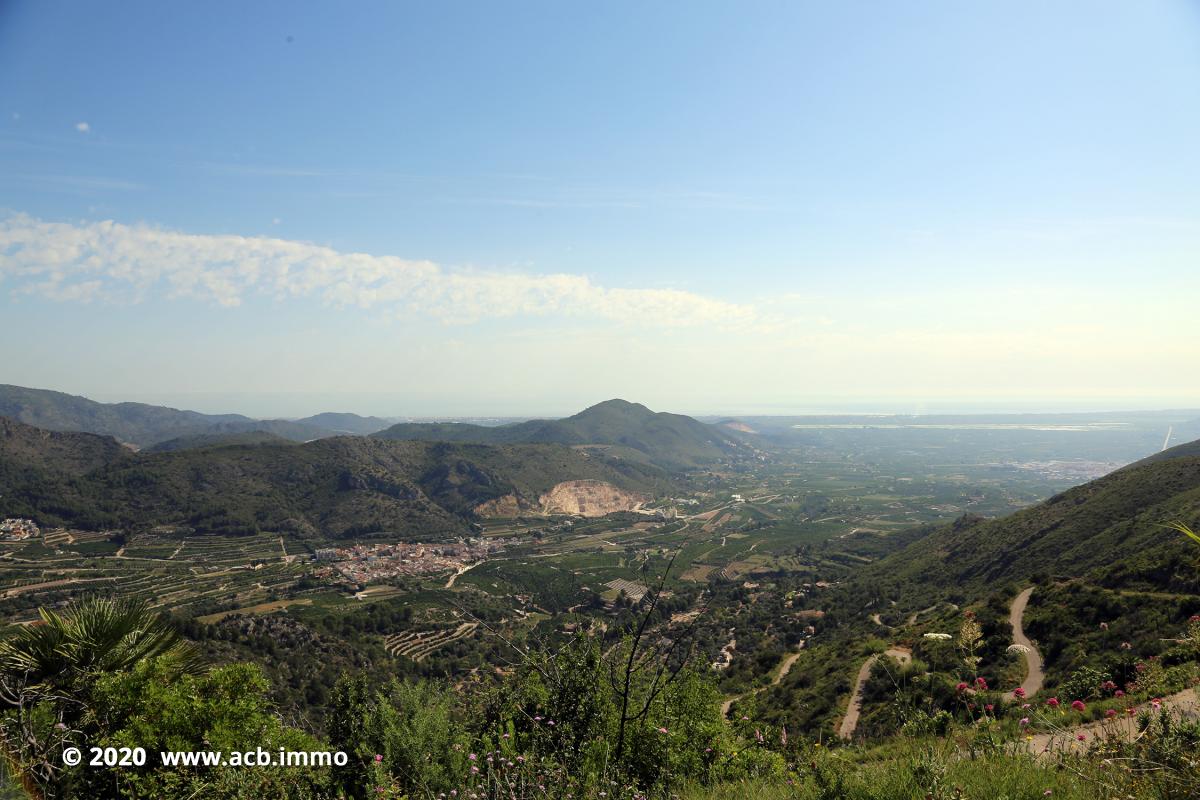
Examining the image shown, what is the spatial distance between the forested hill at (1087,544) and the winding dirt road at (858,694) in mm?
8903

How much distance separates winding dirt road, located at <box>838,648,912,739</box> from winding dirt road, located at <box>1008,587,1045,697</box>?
3.58 metres

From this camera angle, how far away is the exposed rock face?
5094 inches

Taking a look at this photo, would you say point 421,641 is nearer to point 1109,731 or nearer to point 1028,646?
point 1028,646

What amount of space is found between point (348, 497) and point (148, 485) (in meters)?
39.0

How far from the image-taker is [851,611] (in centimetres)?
4188

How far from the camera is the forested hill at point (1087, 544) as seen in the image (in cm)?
2198

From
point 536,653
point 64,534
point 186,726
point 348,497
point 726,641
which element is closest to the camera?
point 186,726

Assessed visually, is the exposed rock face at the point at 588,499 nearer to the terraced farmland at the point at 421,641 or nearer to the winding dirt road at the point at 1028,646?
the terraced farmland at the point at 421,641

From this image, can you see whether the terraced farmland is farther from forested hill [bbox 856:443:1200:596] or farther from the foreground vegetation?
the foreground vegetation

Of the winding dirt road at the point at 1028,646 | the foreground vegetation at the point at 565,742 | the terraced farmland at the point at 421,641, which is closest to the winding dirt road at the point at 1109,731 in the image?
the foreground vegetation at the point at 565,742

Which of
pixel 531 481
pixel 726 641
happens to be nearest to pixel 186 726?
pixel 726 641

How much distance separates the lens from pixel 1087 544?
1307 inches

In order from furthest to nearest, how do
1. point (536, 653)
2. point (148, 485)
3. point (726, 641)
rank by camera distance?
point (148, 485) → point (726, 641) → point (536, 653)

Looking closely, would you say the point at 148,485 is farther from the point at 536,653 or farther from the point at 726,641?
the point at 536,653
